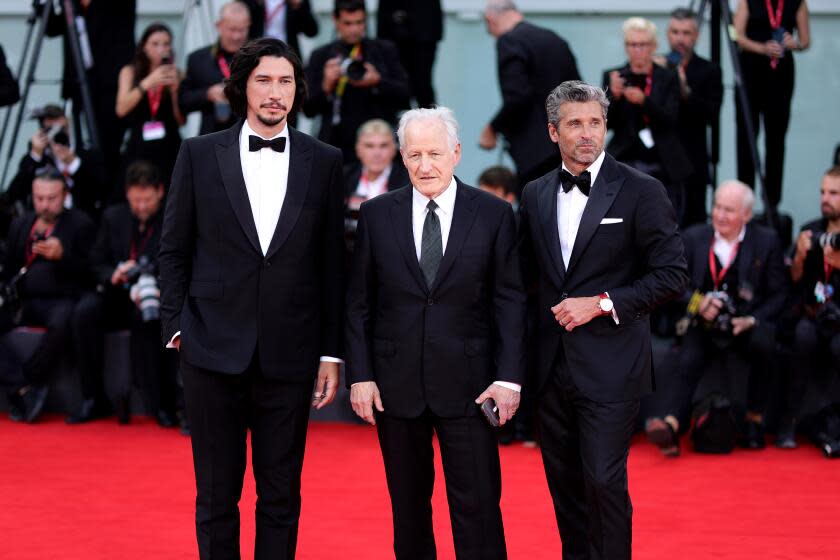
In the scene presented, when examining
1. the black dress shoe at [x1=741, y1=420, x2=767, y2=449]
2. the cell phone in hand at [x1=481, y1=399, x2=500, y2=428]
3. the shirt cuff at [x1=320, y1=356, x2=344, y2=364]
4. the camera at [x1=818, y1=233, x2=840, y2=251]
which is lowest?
the black dress shoe at [x1=741, y1=420, x2=767, y2=449]

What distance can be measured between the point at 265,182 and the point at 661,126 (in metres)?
4.05

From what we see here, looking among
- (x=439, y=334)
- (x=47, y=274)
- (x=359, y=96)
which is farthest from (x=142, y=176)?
(x=439, y=334)

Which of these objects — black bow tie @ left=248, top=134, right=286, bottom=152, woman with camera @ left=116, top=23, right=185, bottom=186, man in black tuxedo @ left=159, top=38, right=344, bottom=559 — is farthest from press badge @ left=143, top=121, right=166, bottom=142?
black bow tie @ left=248, top=134, right=286, bottom=152

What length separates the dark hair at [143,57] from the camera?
8.20 metres

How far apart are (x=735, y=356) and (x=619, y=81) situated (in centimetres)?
164

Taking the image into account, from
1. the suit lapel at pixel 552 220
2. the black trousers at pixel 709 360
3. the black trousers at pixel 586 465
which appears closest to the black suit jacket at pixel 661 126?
the black trousers at pixel 709 360

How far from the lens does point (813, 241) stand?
694cm

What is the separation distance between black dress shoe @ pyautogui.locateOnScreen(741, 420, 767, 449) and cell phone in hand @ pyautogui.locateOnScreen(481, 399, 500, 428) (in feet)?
11.1

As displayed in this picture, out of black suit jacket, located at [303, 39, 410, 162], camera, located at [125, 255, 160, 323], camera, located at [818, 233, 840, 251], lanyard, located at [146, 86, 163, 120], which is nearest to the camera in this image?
camera, located at [818, 233, 840, 251]

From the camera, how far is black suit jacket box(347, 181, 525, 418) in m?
3.86

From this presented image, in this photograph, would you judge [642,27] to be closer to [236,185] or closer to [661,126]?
[661,126]

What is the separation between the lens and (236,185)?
389 cm

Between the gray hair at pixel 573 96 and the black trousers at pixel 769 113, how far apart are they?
4.44m

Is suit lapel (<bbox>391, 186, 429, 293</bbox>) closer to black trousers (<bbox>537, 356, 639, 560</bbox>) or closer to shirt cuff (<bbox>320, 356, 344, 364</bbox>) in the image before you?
shirt cuff (<bbox>320, 356, 344, 364</bbox>)
